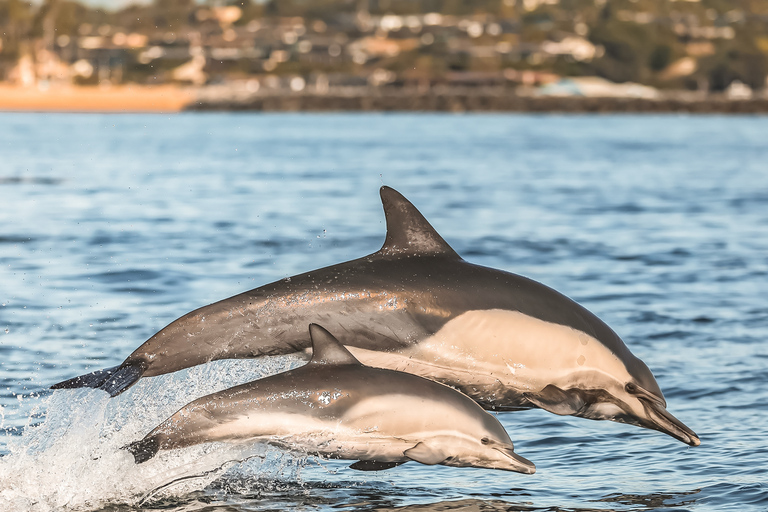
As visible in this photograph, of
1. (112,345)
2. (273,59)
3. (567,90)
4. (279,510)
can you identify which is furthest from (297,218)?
(273,59)

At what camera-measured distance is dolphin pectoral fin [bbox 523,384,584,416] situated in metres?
7.12

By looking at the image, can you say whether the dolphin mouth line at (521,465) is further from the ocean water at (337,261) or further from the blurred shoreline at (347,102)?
the blurred shoreline at (347,102)

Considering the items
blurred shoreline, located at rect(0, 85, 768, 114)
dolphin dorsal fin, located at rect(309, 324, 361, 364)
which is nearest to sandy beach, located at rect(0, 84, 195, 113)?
blurred shoreline, located at rect(0, 85, 768, 114)

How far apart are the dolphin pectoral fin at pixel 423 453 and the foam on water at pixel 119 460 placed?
898mm

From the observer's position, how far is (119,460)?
7473 mm

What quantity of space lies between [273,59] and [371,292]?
147m

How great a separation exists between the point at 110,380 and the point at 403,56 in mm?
139204

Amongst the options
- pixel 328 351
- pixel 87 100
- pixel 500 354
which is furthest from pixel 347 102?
pixel 328 351

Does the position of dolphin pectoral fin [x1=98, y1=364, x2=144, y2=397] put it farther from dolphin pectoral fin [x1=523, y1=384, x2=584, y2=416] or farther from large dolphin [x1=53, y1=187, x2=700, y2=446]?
dolphin pectoral fin [x1=523, y1=384, x2=584, y2=416]

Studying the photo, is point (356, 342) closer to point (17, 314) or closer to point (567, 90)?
point (17, 314)

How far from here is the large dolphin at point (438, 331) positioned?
6746mm

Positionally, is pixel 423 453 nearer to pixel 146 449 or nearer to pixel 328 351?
pixel 328 351

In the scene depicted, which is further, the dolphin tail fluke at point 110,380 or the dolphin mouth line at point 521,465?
the dolphin mouth line at point 521,465

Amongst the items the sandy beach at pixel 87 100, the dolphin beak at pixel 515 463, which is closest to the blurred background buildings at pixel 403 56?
the sandy beach at pixel 87 100
